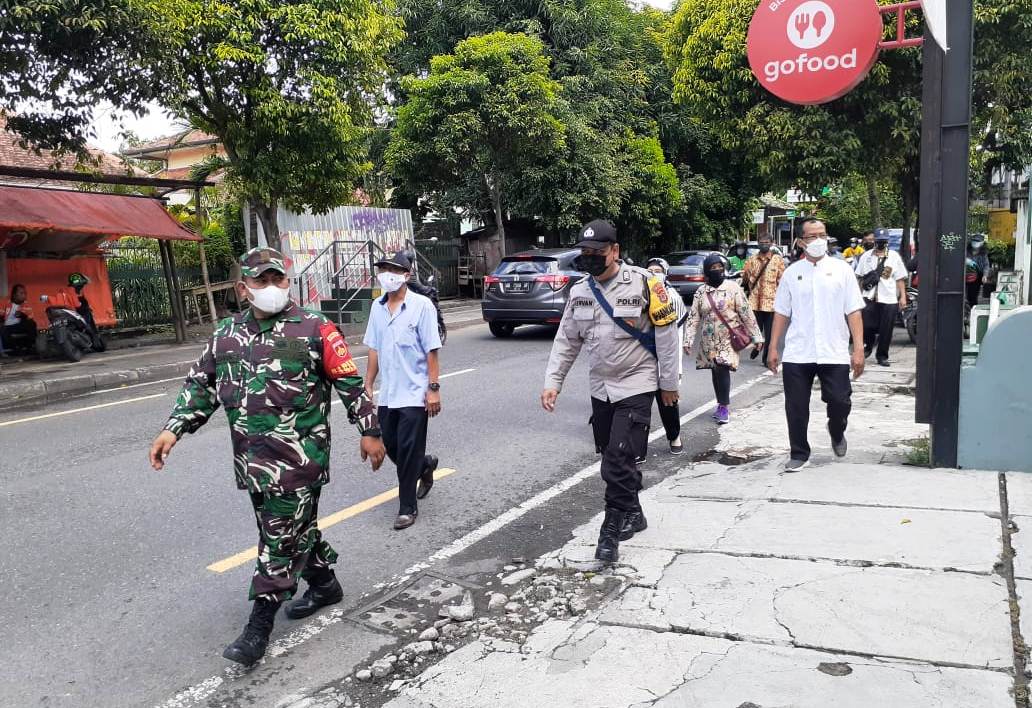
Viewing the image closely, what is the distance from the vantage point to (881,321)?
11.0 metres

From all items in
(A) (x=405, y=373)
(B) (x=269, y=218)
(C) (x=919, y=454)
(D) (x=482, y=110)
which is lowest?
(C) (x=919, y=454)

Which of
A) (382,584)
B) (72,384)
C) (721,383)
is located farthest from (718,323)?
(72,384)

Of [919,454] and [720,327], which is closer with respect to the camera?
[919,454]

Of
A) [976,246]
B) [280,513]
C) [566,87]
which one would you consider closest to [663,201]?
[566,87]

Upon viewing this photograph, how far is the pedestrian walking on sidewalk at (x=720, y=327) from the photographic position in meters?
7.70

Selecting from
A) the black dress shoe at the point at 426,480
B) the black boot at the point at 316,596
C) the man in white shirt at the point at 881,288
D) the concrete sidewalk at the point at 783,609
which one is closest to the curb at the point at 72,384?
the black dress shoe at the point at 426,480

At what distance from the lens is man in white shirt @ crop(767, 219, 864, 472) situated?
5.89 metres

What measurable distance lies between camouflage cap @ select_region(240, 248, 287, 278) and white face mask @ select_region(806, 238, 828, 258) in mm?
3928

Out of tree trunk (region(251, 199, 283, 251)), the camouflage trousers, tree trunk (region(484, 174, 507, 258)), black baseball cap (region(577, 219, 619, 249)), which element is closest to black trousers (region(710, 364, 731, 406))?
black baseball cap (region(577, 219, 619, 249))

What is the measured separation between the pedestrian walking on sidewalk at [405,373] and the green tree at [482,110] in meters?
16.4

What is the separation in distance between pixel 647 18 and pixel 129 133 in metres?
21.2

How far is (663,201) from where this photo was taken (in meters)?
26.6

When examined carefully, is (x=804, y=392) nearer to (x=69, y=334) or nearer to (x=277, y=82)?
(x=277, y=82)

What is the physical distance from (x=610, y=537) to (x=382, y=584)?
1.19 meters
